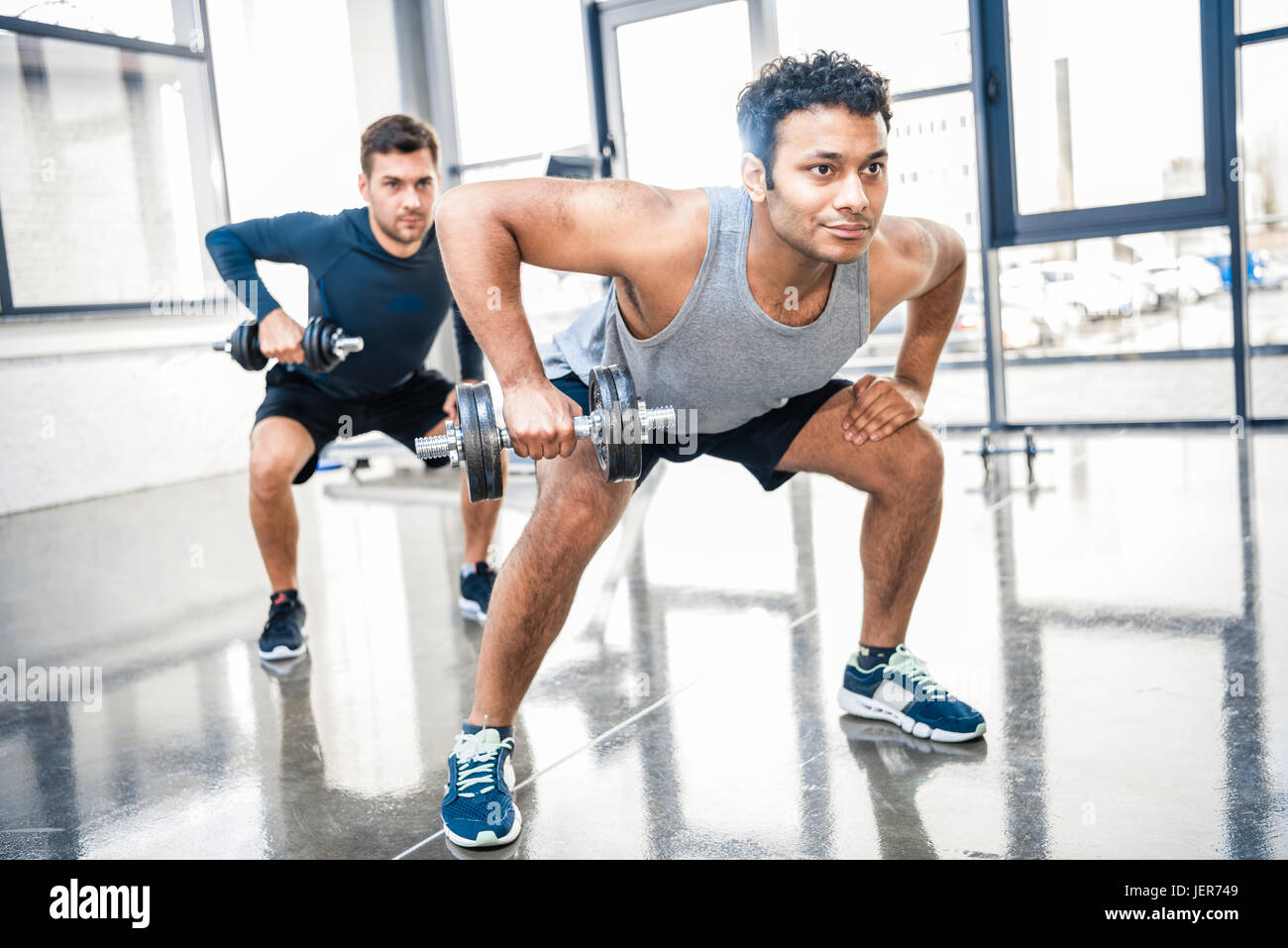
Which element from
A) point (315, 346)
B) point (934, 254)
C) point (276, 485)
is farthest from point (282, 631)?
point (934, 254)

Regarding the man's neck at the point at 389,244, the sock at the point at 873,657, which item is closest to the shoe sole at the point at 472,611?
the man's neck at the point at 389,244

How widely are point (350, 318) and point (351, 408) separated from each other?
0.69ft

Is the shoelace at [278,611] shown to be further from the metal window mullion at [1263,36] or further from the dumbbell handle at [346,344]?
the metal window mullion at [1263,36]

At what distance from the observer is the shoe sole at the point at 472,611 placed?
2732 mm

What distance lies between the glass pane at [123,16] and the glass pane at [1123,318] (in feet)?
13.5

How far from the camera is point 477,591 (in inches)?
109

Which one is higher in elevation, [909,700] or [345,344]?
[345,344]

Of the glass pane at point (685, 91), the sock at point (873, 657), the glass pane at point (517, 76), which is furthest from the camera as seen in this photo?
the glass pane at point (517, 76)

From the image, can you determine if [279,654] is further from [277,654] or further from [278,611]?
[278,611]

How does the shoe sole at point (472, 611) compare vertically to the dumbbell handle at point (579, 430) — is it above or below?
below

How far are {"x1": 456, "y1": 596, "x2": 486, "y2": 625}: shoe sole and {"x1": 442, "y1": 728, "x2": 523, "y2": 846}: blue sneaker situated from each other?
1.06m
